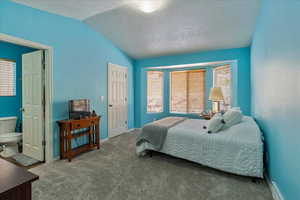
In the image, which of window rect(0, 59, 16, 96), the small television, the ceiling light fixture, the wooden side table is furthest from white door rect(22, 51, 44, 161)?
the ceiling light fixture

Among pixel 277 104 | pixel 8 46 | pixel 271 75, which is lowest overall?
pixel 277 104

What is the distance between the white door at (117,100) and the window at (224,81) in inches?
107

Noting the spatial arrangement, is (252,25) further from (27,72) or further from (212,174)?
(27,72)

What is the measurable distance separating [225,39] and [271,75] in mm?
1842

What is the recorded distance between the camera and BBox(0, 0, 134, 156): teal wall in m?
2.29

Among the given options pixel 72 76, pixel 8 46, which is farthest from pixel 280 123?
pixel 8 46

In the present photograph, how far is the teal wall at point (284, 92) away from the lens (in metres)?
1.21

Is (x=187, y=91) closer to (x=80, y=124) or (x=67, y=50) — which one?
(x=80, y=124)

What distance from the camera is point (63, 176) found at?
Answer: 2.23 meters

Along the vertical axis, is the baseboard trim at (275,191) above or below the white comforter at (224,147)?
below

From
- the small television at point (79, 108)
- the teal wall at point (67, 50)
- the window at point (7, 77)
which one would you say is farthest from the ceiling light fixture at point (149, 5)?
the window at point (7, 77)

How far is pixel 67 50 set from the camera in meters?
2.96

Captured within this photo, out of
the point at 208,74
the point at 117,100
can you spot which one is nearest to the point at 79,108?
the point at 117,100

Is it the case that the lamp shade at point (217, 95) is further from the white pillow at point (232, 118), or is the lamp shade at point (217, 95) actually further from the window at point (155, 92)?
the window at point (155, 92)
